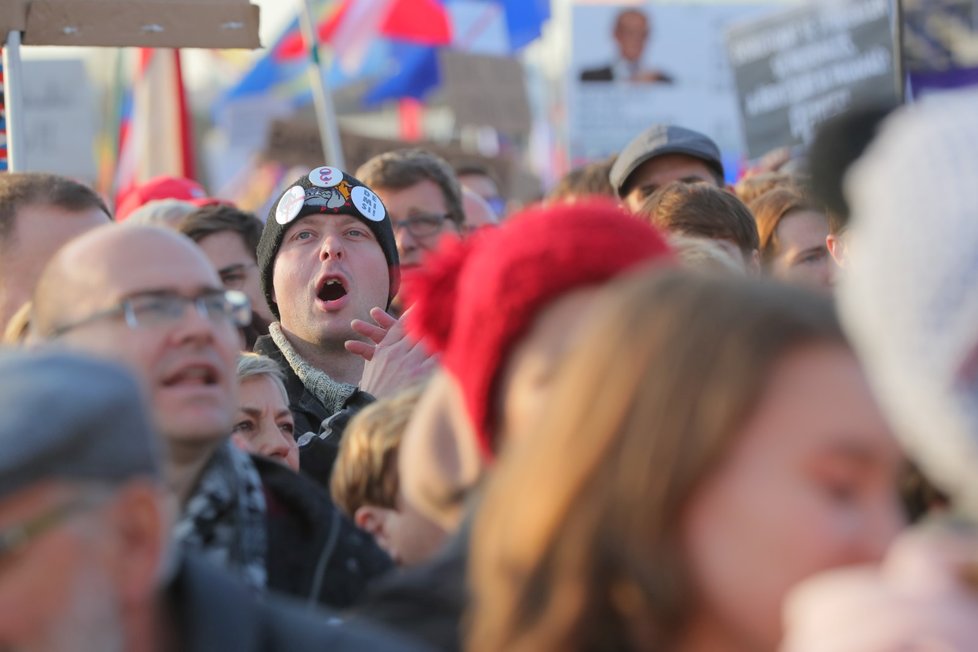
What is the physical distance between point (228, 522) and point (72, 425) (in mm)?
1078

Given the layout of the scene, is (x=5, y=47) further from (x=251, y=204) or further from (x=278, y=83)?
(x=278, y=83)

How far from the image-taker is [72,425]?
1.78 meters

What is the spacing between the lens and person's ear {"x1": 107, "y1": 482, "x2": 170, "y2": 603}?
185cm

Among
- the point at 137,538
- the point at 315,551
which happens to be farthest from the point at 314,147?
the point at 137,538

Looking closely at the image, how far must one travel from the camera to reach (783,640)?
1759 millimetres

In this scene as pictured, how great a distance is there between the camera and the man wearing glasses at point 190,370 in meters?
2.77

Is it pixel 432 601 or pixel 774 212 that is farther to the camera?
pixel 774 212

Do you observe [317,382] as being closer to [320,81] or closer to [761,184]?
[761,184]

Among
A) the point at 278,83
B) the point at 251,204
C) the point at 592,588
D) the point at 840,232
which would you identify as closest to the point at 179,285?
the point at 592,588

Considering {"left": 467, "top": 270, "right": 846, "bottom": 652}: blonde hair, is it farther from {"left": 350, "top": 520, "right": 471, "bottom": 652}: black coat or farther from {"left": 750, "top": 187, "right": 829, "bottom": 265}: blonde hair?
{"left": 750, "top": 187, "right": 829, "bottom": 265}: blonde hair

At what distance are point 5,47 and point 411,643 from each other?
3.61m

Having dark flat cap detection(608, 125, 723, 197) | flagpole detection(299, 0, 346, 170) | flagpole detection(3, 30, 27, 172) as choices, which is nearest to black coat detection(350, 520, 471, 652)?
flagpole detection(3, 30, 27, 172)

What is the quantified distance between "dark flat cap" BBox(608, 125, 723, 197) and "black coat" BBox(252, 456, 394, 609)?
3.40 meters

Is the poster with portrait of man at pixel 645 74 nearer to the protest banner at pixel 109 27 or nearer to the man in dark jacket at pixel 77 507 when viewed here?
the protest banner at pixel 109 27
